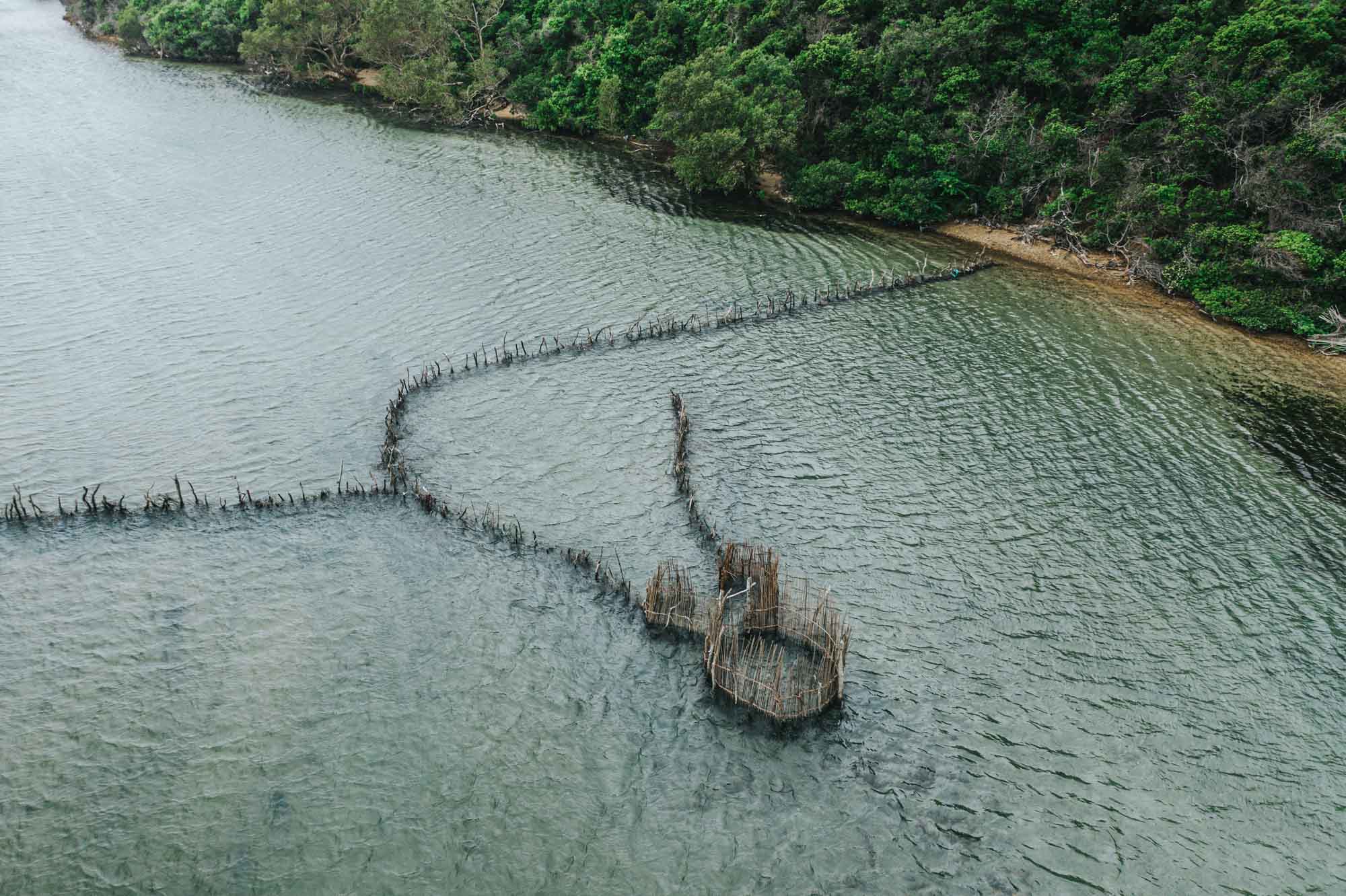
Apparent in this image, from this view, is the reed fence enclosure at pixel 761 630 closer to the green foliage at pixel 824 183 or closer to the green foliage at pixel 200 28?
the green foliage at pixel 824 183

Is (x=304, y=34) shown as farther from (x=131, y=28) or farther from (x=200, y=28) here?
(x=131, y=28)

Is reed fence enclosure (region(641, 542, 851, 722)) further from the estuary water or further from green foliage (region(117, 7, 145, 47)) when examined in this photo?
green foliage (region(117, 7, 145, 47))

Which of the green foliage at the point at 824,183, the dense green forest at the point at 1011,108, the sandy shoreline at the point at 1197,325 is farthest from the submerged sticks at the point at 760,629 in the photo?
the green foliage at the point at 824,183

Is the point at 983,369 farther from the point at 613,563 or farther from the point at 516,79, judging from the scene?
the point at 516,79

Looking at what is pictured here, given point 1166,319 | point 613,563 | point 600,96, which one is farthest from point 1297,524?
point 600,96

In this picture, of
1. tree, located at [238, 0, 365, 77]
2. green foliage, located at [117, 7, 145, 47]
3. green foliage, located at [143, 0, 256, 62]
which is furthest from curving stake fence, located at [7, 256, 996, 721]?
green foliage, located at [117, 7, 145, 47]

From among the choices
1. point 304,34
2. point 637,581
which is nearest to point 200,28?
point 304,34
